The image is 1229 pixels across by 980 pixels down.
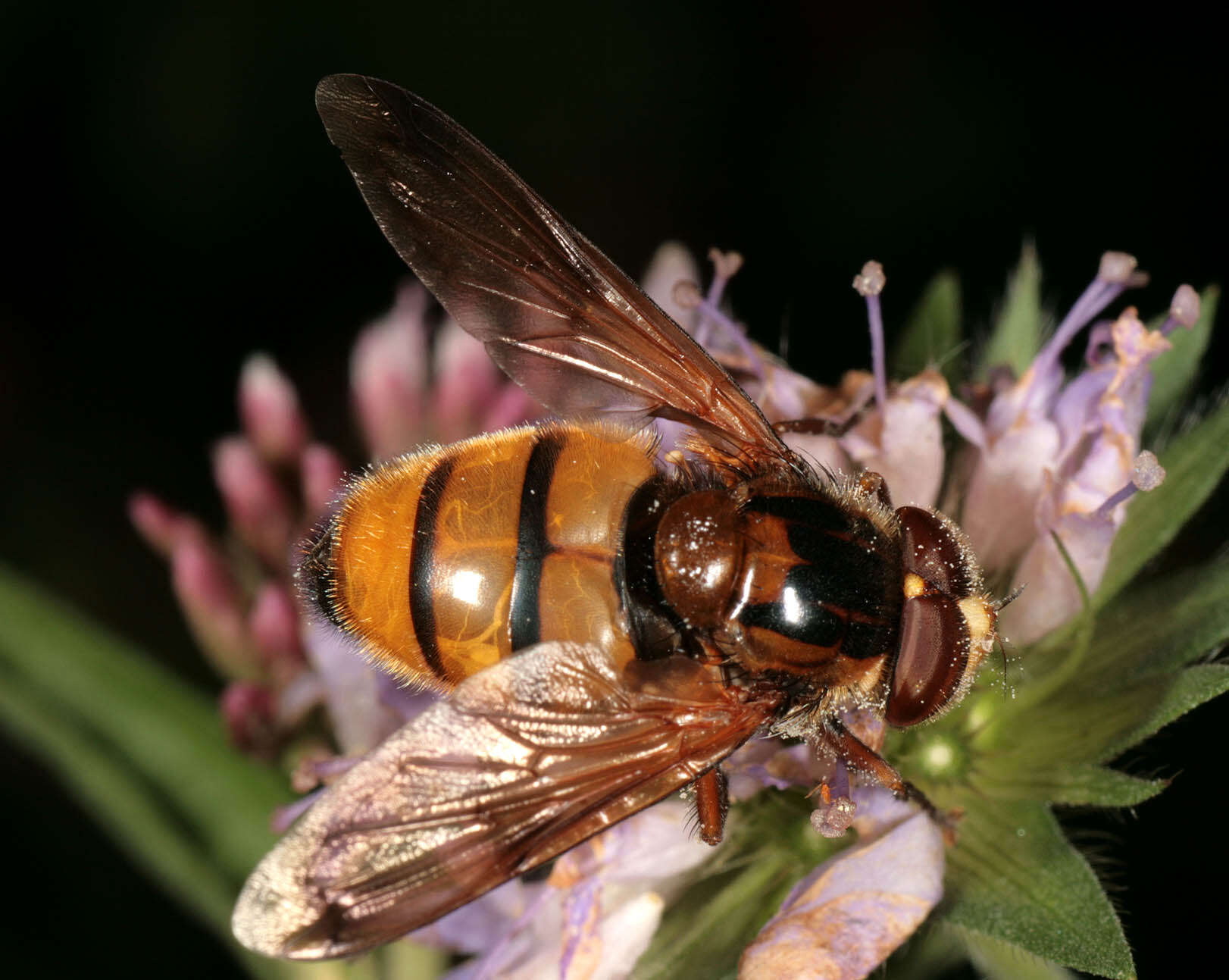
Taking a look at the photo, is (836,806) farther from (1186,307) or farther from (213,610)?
(213,610)

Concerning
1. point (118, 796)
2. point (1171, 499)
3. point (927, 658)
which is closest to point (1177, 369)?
point (1171, 499)

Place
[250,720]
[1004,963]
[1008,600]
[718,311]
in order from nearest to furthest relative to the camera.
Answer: [1008,600] < [1004,963] < [718,311] < [250,720]

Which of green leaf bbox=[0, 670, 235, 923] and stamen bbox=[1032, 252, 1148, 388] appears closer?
stamen bbox=[1032, 252, 1148, 388]

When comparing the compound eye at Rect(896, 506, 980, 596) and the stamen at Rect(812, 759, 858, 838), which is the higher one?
the compound eye at Rect(896, 506, 980, 596)

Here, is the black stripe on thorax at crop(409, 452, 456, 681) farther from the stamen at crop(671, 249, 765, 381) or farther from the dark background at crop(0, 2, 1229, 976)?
the dark background at crop(0, 2, 1229, 976)

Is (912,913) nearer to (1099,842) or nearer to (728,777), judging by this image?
(728,777)

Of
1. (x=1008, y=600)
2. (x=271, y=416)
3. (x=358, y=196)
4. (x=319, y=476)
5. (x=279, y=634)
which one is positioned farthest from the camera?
(x=358, y=196)

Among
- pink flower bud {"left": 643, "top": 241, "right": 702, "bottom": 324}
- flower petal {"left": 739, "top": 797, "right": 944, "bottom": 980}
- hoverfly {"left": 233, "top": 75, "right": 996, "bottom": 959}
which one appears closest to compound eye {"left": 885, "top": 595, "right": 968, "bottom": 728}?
hoverfly {"left": 233, "top": 75, "right": 996, "bottom": 959}
